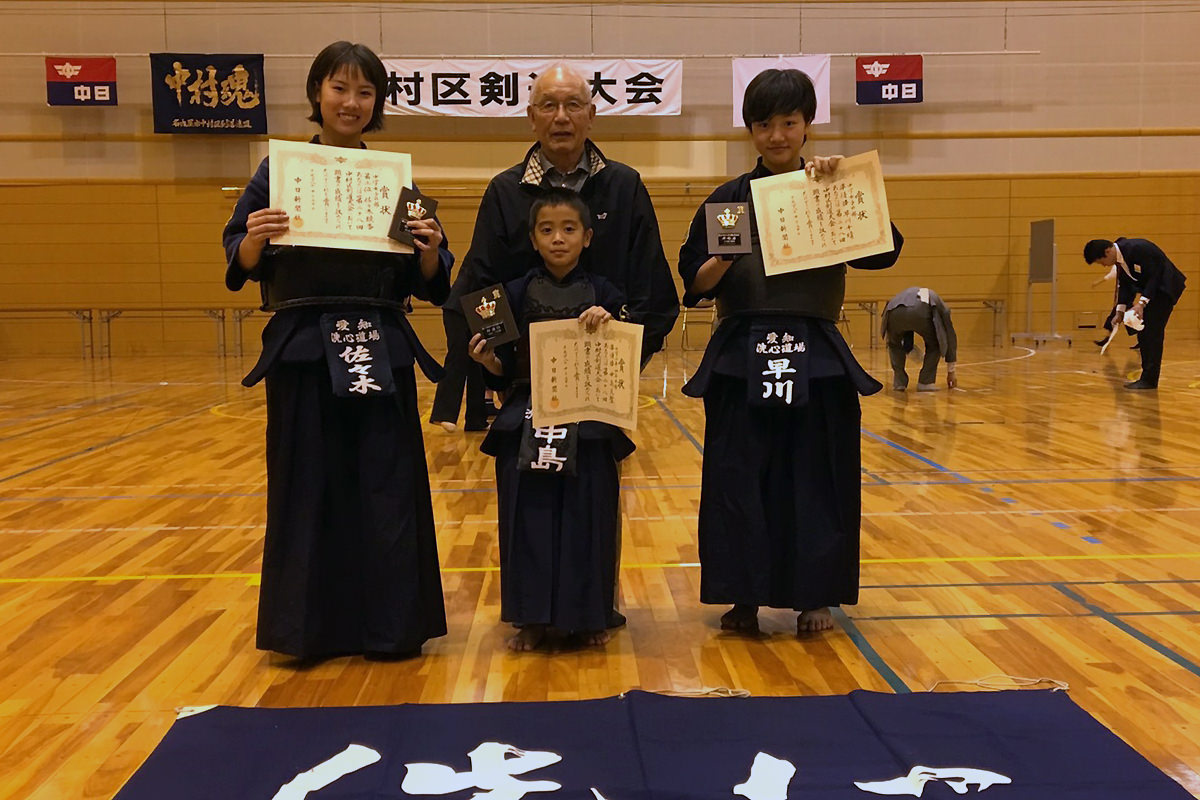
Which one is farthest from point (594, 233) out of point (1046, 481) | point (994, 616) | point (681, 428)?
point (681, 428)

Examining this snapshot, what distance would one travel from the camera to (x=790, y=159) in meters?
3.01

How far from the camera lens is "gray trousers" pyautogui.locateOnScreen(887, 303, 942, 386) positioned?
8.98 m

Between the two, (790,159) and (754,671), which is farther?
(790,159)

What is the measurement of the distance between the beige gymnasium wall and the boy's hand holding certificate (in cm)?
1232

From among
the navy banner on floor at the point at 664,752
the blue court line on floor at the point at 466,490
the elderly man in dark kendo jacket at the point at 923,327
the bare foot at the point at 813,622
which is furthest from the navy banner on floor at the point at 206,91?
the navy banner on floor at the point at 664,752

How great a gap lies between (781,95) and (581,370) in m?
0.99

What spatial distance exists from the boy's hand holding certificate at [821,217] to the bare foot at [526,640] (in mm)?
1283

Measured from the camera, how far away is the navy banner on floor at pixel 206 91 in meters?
14.1

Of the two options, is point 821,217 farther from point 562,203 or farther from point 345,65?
point 345,65

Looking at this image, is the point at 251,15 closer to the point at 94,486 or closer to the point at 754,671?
the point at 94,486

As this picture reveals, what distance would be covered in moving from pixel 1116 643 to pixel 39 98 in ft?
52.2

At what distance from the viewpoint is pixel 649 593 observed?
3516mm

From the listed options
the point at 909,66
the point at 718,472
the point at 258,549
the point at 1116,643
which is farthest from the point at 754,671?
the point at 909,66

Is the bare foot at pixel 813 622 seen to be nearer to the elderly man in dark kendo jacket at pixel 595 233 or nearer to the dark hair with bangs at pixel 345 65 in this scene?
the elderly man in dark kendo jacket at pixel 595 233
